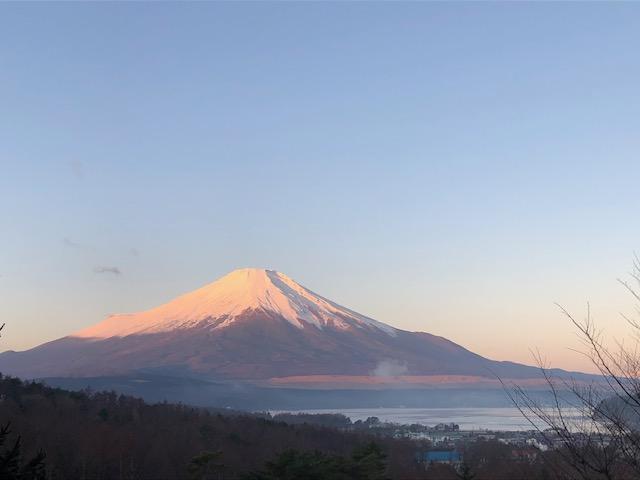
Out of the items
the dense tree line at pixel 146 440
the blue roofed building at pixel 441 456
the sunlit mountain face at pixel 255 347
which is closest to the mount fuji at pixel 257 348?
the sunlit mountain face at pixel 255 347

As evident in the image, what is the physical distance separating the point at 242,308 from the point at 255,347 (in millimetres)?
7990

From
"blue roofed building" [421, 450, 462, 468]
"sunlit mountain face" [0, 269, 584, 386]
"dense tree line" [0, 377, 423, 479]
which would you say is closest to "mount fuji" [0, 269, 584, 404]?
"sunlit mountain face" [0, 269, 584, 386]

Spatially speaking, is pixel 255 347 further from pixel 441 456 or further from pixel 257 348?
pixel 441 456

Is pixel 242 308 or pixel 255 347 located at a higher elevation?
pixel 242 308

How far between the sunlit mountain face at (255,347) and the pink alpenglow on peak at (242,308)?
0.50ft

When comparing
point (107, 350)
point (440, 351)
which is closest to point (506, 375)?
point (440, 351)

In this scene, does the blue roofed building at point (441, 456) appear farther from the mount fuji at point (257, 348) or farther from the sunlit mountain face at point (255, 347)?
the sunlit mountain face at point (255, 347)

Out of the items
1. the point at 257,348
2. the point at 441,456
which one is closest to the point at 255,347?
the point at 257,348

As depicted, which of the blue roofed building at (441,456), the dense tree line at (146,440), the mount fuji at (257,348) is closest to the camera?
the dense tree line at (146,440)

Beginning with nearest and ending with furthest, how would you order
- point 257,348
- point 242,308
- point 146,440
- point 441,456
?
point 146,440 < point 441,456 < point 257,348 < point 242,308

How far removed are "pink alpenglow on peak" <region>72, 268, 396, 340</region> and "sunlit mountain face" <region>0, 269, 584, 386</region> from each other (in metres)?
0.15

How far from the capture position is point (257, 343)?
114812mm

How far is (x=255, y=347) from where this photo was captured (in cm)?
11444

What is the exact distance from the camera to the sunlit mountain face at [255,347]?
109 metres
